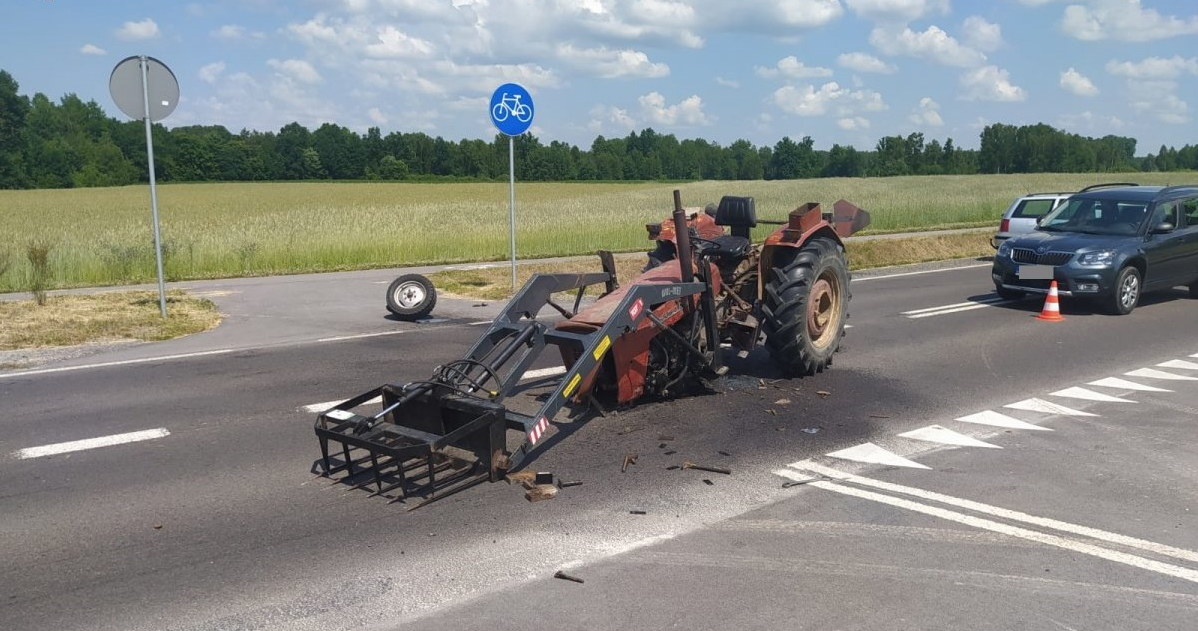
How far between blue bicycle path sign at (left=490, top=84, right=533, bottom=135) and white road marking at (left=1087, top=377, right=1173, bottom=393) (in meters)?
8.85

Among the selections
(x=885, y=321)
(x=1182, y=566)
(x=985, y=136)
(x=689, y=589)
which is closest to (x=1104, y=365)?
(x=885, y=321)

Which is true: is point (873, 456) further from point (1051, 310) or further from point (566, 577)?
point (1051, 310)

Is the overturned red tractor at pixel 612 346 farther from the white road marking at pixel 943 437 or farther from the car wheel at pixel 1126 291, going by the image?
the car wheel at pixel 1126 291

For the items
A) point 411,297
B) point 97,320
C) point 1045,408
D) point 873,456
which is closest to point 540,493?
point 873,456

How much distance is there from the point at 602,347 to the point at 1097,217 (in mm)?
10696

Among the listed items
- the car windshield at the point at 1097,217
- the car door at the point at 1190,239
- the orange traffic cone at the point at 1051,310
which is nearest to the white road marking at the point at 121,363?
the orange traffic cone at the point at 1051,310

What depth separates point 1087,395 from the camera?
7.82 meters

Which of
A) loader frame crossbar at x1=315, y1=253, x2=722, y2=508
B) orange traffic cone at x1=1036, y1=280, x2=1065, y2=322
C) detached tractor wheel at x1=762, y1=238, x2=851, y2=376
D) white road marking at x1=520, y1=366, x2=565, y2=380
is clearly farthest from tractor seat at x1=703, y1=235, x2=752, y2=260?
orange traffic cone at x1=1036, y1=280, x2=1065, y2=322

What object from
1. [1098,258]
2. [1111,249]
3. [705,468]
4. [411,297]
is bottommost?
[705,468]

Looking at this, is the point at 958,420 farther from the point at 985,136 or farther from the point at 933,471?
the point at 985,136

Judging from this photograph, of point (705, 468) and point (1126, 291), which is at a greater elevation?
point (1126, 291)

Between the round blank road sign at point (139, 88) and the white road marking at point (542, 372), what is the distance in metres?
6.67

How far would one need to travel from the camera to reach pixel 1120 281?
39.0ft

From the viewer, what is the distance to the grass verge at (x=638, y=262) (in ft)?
49.3
